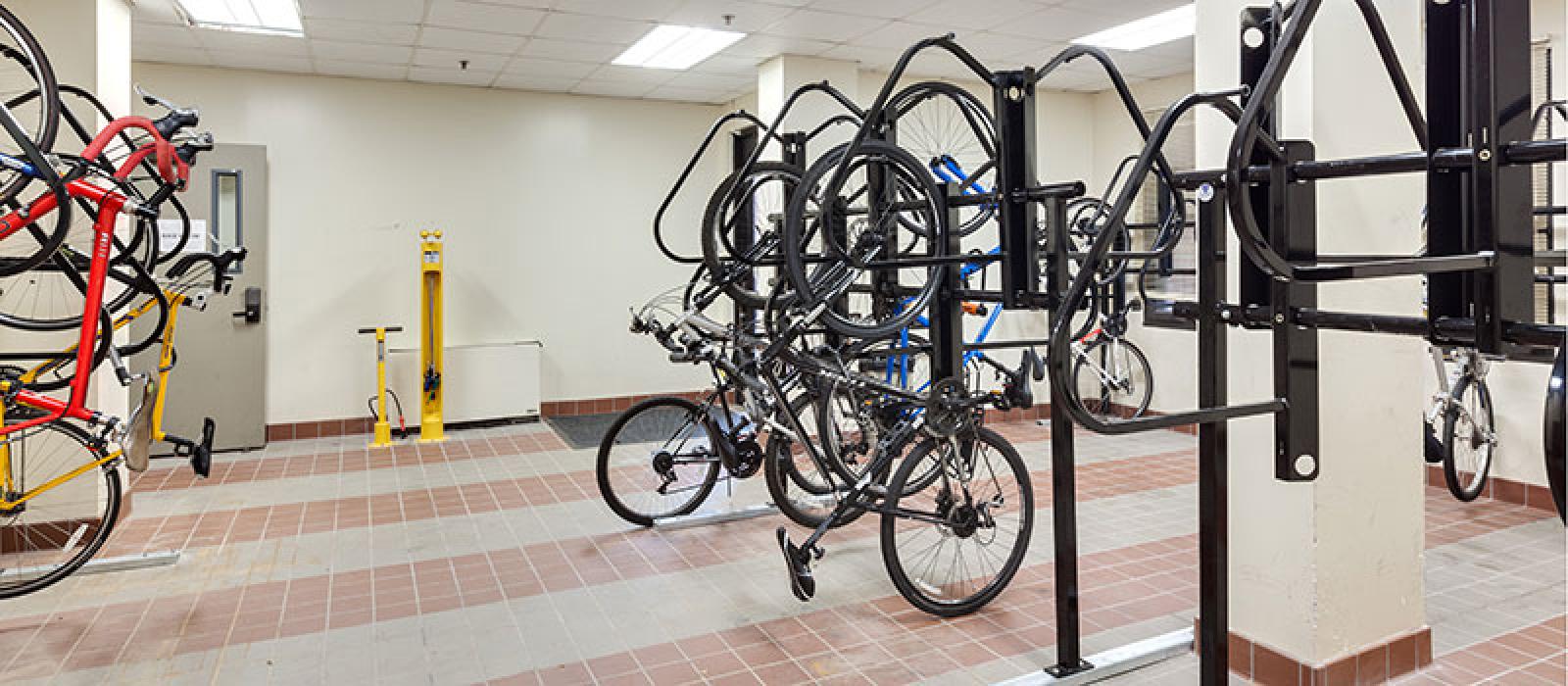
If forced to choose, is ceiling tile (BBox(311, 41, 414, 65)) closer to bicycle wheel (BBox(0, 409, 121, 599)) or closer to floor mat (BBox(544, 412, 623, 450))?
floor mat (BBox(544, 412, 623, 450))

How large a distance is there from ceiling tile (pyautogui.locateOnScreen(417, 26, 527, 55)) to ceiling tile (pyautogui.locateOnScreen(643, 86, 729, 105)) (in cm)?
155

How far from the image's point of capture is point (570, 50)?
595 centimetres

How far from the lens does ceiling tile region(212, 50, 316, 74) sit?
597 cm

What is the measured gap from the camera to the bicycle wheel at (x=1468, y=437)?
4336 millimetres

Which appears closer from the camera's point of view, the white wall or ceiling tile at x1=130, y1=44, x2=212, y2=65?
ceiling tile at x1=130, y1=44, x2=212, y2=65

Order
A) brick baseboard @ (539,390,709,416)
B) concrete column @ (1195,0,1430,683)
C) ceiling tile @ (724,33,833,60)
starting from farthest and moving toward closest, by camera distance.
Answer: brick baseboard @ (539,390,709,416) → ceiling tile @ (724,33,833,60) → concrete column @ (1195,0,1430,683)

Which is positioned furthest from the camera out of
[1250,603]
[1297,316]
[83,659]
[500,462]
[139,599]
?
[500,462]

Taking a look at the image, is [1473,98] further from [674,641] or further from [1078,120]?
[1078,120]

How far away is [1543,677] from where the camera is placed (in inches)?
103

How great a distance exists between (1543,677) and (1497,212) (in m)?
2.11

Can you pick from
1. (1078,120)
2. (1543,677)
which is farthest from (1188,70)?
(1543,677)

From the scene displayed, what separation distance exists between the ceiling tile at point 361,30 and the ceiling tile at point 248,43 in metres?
0.26

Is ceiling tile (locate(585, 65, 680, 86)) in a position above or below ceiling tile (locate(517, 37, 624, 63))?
above

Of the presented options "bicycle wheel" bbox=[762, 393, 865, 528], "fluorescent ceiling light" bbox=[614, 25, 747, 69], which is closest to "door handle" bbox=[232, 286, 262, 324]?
"fluorescent ceiling light" bbox=[614, 25, 747, 69]
